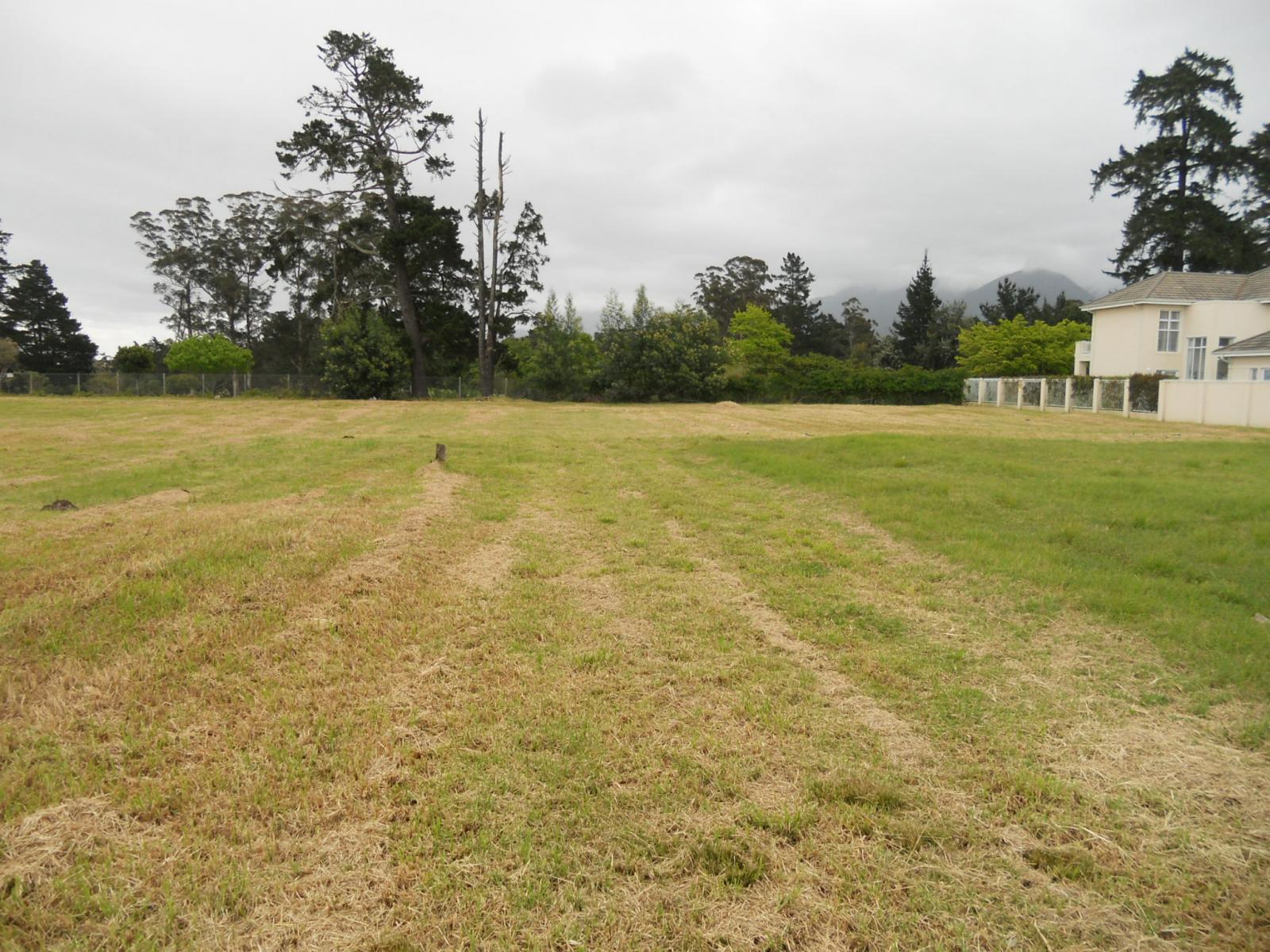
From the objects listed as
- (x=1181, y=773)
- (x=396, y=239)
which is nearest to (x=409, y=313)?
(x=396, y=239)

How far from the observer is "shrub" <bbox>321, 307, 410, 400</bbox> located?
35.4m

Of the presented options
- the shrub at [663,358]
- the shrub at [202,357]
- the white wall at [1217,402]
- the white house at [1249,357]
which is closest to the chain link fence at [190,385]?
the shrub at [202,357]

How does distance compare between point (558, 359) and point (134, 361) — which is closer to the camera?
point (558, 359)

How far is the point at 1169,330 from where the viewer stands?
33.2 metres

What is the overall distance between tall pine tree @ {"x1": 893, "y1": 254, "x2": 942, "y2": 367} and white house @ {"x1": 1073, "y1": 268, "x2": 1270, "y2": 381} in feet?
83.8

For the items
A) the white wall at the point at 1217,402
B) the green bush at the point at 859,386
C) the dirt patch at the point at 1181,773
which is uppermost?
the green bush at the point at 859,386

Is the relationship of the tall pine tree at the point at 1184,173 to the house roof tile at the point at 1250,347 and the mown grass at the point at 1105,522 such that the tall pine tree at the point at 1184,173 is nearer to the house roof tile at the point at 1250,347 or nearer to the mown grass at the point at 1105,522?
the house roof tile at the point at 1250,347

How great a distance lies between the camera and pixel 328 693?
3.77m

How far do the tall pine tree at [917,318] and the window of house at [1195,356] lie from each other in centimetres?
2742

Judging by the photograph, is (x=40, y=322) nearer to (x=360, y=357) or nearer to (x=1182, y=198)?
(x=360, y=357)

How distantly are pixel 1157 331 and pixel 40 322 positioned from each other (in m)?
75.7

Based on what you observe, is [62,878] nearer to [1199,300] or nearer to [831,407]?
[831,407]

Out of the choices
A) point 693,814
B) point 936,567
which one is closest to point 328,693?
point 693,814

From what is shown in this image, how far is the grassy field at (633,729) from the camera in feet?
7.57
